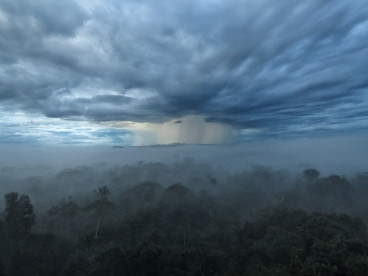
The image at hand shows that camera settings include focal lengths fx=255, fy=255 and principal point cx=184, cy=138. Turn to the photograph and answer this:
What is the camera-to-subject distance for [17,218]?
62.4 m

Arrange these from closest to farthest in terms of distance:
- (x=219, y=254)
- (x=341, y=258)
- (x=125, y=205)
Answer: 1. (x=341, y=258)
2. (x=219, y=254)
3. (x=125, y=205)

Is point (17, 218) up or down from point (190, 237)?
up

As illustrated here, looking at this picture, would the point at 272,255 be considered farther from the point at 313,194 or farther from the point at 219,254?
the point at 313,194

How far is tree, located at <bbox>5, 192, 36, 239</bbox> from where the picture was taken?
60.2 meters

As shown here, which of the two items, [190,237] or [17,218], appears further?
[190,237]

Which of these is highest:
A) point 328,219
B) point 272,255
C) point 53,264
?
point 328,219

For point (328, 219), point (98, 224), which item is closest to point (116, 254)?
point (98, 224)

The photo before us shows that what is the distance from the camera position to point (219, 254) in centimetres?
4469

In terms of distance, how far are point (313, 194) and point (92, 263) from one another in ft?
310

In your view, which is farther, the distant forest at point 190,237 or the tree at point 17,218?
the tree at point 17,218

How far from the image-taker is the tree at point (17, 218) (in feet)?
197

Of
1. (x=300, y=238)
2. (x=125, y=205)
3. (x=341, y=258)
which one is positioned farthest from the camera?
(x=125, y=205)

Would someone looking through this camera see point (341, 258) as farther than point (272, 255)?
No

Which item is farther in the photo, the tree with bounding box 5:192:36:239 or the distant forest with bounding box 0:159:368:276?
the tree with bounding box 5:192:36:239
